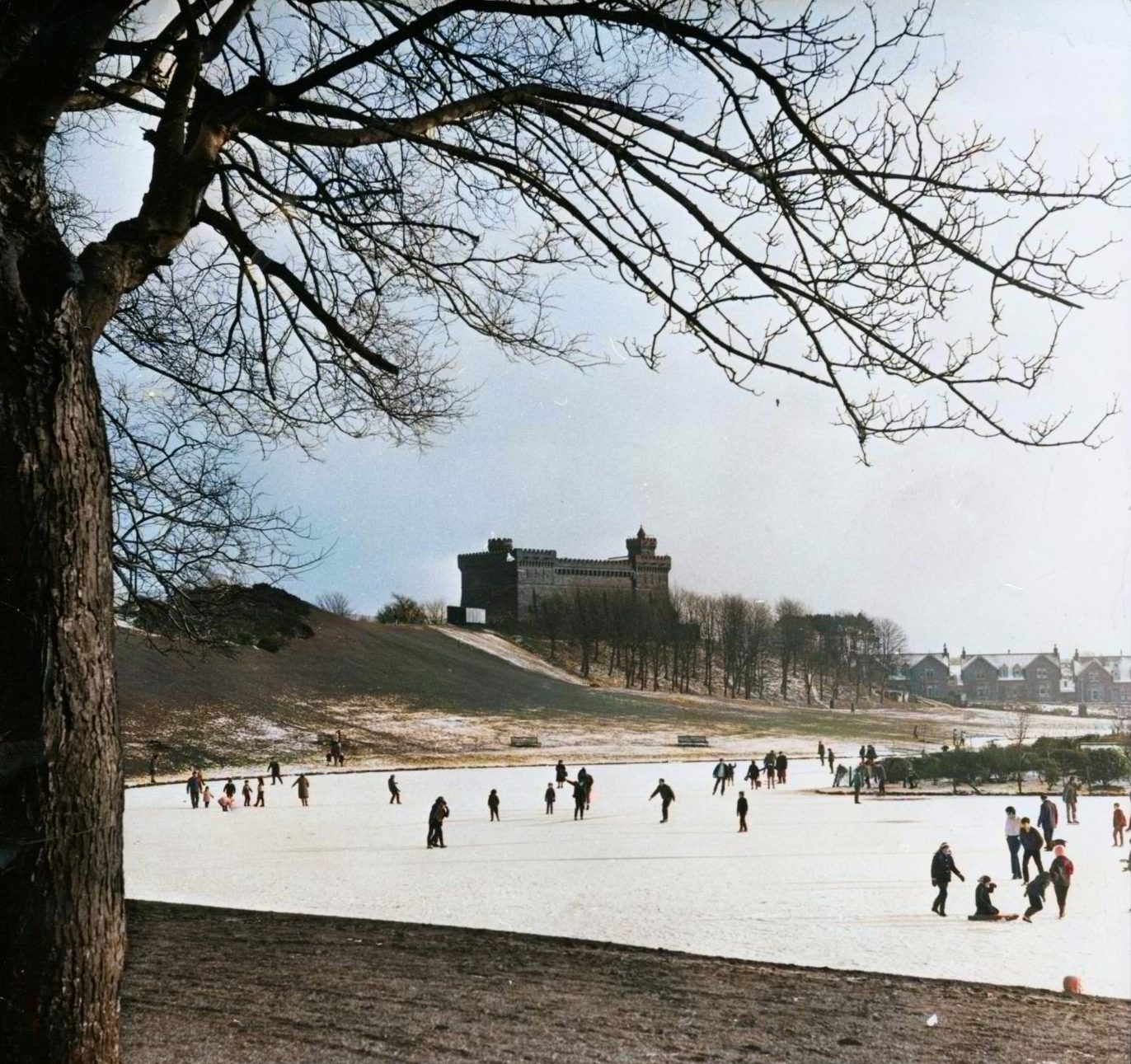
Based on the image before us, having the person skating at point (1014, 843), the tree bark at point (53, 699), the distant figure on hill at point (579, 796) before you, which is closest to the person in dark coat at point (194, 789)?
the distant figure on hill at point (579, 796)

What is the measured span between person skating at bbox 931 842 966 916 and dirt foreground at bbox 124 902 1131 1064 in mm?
1730

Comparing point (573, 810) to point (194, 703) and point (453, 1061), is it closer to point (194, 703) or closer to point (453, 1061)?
point (194, 703)

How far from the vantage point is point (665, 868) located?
1166 cm

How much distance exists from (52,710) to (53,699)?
40 millimetres

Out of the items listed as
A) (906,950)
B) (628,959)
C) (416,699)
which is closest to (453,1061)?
(628,959)

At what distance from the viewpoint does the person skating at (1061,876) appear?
8.16m

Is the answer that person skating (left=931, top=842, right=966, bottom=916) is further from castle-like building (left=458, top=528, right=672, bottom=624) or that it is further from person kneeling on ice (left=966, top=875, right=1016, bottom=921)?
castle-like building (left=458, top=528, right=672, bottom=624)

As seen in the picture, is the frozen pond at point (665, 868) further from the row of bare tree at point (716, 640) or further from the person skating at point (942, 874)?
the row of bare tree at point (716, 640)

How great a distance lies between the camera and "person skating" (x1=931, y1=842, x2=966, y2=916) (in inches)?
354

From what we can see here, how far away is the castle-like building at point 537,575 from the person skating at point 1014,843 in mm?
3377

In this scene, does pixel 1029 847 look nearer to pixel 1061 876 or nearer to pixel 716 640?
pixel 1061 876

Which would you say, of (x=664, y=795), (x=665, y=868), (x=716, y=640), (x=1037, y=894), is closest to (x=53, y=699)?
(x=716, y=640)

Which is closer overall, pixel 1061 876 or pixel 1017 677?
pixel 1061 876

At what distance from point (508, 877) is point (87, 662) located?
317 inches
